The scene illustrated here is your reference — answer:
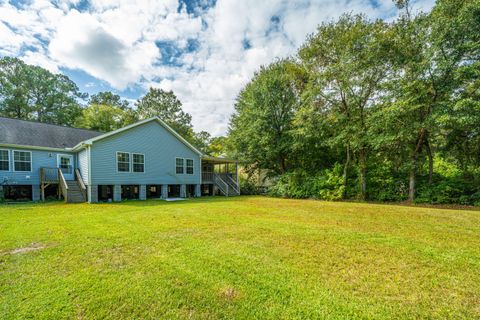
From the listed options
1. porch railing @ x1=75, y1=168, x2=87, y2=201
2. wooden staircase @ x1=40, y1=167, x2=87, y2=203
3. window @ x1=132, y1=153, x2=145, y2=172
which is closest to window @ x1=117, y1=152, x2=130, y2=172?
window @ x1=132, y1=153, x2=145, y2=172

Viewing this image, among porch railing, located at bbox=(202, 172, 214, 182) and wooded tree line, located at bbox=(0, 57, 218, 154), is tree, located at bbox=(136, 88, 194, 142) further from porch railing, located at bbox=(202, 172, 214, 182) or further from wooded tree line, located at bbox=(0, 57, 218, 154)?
porch railing, located at bbox=(202, 172, 214, 182)

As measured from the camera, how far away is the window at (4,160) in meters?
11.7

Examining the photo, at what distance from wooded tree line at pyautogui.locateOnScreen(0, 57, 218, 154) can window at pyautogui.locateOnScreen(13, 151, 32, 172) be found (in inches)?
582

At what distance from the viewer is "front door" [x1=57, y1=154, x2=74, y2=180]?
13617mm

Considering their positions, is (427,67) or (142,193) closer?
(427,67)

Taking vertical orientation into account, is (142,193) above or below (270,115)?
below

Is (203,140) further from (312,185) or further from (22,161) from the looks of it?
(22,161)

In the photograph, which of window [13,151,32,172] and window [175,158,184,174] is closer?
window [13,151,32,172]

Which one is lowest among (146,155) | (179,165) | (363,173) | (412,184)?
(412,184)

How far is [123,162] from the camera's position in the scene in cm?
1316

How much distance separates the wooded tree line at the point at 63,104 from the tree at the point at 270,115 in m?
16.0

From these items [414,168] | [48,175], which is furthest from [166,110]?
[414,168]

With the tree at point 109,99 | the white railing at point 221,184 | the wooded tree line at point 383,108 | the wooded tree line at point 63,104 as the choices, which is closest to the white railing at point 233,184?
the white railing at point 221,184

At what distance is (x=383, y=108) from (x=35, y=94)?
1482 inches
